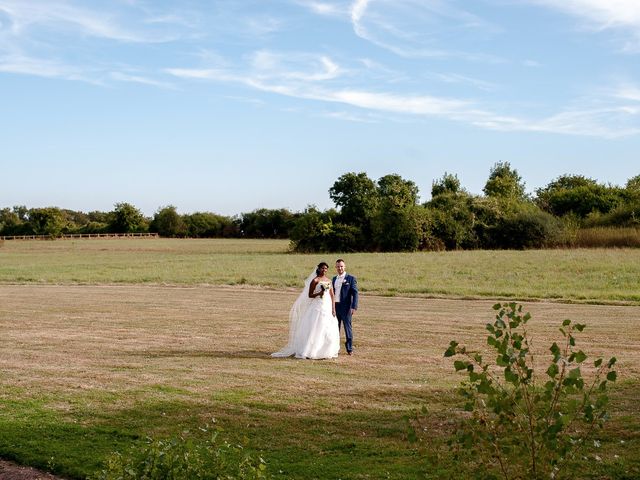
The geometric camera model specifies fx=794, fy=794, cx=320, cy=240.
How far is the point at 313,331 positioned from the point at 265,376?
2535 millimetres

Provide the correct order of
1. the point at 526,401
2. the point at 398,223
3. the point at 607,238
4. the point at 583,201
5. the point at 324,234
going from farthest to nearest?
the point at 583,201 < the point at 324,234 < the point at 398,223 < the point at 607,238 < the point at 526,401

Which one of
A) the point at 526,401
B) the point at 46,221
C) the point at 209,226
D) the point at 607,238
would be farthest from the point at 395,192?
the point at 46,221

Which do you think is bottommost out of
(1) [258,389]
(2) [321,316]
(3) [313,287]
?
(1) [258,389]

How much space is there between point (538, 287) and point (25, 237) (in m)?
110

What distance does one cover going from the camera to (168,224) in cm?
14488

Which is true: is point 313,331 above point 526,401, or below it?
below

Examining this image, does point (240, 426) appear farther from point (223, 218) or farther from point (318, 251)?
point (223, 218)

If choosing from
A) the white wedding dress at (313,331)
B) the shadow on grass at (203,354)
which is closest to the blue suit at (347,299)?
the white wedding dress at (313,331)

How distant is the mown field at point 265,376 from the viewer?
962 cm

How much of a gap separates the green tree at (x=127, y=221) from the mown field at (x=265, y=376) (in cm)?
11492

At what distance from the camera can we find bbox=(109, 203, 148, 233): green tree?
147000mm

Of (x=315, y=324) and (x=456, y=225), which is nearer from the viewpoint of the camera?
(x=315, y=324)

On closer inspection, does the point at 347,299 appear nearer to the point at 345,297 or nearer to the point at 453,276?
the point at 345,297

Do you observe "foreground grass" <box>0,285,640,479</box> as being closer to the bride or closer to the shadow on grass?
the shadow on grass
